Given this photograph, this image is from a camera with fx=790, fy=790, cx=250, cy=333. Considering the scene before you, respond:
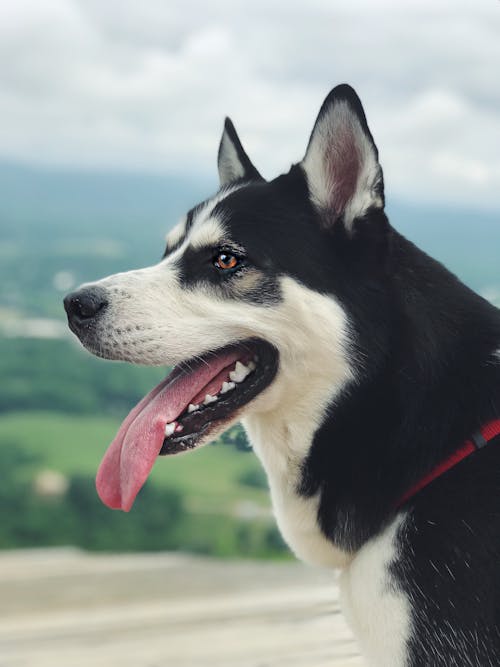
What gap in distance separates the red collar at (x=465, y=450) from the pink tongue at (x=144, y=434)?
0.36 metres

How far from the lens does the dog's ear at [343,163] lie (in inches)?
47.8

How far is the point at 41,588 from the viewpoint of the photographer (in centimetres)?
238

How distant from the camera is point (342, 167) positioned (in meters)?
1.27

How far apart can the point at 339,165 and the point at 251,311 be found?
0.91 ft

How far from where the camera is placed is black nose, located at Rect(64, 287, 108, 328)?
125 centimetres

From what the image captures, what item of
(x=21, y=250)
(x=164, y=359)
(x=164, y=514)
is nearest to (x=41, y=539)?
(x=164, y=514)

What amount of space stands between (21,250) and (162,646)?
6.82 ft

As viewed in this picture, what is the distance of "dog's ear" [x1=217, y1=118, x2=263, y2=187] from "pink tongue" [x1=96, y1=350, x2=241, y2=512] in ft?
1.36

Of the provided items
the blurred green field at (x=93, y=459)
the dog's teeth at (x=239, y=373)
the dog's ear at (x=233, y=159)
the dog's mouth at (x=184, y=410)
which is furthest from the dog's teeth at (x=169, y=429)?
the blurred green field at (x=93, y=459)

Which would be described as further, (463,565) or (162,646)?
(162,646)

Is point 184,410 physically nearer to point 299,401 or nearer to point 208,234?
Answer: point 299,401

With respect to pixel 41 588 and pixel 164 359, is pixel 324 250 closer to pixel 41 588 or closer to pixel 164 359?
pixel 164 359

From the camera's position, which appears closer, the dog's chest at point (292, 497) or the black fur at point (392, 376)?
the black fur at point (392, 376)

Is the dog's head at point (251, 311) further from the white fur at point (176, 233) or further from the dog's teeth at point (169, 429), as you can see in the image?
the white fur at point (176, 233)
